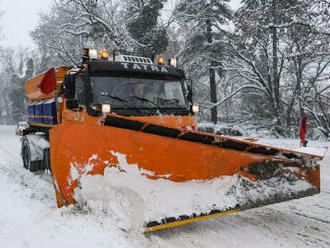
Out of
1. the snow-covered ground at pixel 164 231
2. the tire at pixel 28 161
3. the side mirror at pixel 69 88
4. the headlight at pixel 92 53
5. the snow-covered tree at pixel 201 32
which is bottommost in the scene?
the snow-covered ground at pixel 164 231

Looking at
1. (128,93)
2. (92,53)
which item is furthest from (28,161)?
(128,93)

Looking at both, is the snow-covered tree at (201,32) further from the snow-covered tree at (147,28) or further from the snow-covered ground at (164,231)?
the snow-covered ground at (164,231)

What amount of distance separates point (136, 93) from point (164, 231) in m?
2.24

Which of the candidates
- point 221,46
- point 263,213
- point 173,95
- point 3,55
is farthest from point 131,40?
point 3,55

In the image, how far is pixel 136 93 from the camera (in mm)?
4727

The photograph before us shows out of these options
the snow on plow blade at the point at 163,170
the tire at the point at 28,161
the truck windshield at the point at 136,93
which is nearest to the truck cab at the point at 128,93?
the truck windshield at the point at 136,93

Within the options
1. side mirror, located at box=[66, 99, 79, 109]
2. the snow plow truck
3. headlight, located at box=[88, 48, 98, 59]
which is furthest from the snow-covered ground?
headlight, located at box=[88, 48, 98, 59]

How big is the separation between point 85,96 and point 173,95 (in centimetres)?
156

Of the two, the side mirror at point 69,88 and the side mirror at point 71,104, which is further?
the side mirror at point 69,88

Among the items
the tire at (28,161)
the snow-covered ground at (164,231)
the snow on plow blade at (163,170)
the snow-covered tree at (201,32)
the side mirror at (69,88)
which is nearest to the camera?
the snow-covered ground at (164,231)

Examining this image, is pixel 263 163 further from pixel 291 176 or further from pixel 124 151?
pixel 124 151

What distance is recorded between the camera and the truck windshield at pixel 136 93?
4.51 m

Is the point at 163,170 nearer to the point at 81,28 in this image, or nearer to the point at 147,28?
the point at 147,28

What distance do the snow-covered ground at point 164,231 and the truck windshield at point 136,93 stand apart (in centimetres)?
183
